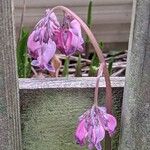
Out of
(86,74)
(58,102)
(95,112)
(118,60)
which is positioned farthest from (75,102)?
(118,60)

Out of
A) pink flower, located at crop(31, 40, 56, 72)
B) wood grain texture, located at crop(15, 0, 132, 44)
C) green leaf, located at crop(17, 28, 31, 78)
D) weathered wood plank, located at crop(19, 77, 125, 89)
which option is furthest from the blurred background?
pink flower, located at crop(31, 40, 56, 72)

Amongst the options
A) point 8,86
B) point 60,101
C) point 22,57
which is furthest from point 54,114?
point 22,57

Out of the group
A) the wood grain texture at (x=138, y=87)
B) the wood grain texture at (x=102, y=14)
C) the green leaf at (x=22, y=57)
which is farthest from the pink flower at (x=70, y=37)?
the wood grain texture at (x=102, y=14)

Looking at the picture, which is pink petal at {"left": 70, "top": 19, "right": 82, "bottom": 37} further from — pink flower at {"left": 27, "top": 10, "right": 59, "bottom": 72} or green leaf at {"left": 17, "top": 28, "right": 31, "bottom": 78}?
green leaf at {"left": 17, "top": 28, "right": 31, "bottom": 78}

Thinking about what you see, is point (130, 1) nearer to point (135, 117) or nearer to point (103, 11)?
point (103, 11)

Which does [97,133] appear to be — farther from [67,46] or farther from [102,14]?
[102,14]

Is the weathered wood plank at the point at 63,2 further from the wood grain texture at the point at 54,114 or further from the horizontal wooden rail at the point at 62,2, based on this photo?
the wood grain texture at the point at 54,114
